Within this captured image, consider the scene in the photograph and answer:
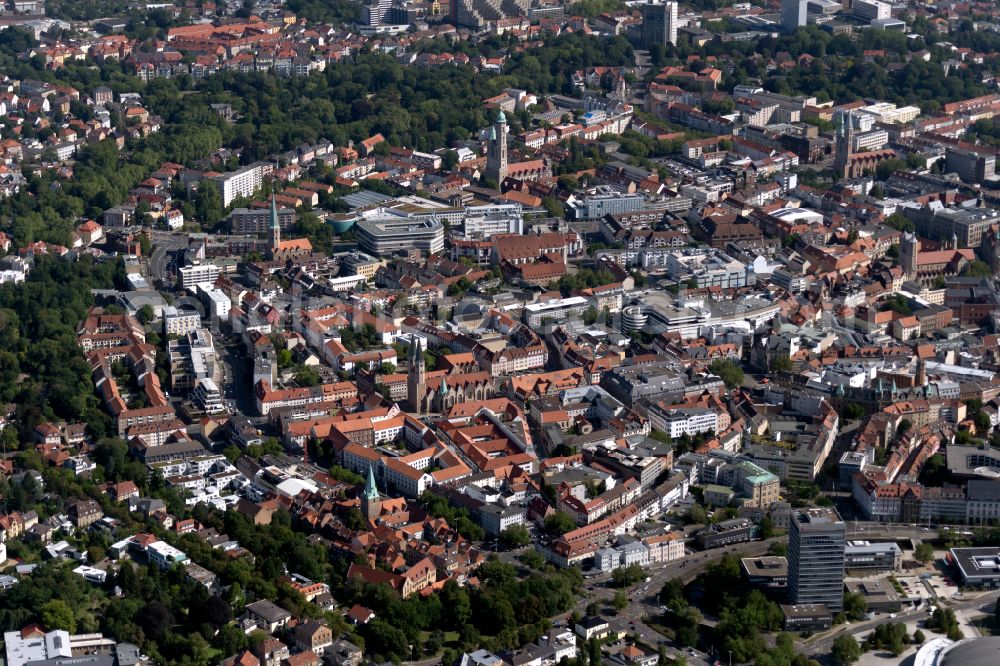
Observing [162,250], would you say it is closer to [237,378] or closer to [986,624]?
[237,378]

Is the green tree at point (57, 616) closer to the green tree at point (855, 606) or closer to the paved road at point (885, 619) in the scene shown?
the paved road at point (885, 619)

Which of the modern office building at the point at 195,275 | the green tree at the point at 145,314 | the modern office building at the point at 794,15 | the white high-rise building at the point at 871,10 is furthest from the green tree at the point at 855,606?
the white high-rise building at the point at 871,10

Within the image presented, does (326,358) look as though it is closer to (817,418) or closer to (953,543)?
(817,418)

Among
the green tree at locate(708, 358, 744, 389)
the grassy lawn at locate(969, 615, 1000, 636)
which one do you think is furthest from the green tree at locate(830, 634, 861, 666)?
the green tree at locate(708, 358, 744, 389)

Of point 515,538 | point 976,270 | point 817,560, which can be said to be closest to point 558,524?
point 515,538

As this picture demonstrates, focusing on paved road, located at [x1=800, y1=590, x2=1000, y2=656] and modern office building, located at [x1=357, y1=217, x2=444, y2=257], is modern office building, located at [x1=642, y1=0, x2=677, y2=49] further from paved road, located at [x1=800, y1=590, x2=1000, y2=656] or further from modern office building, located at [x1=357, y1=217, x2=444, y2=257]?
paved road, located at [x1=800, y1=590, x2=1000, y2=656]
